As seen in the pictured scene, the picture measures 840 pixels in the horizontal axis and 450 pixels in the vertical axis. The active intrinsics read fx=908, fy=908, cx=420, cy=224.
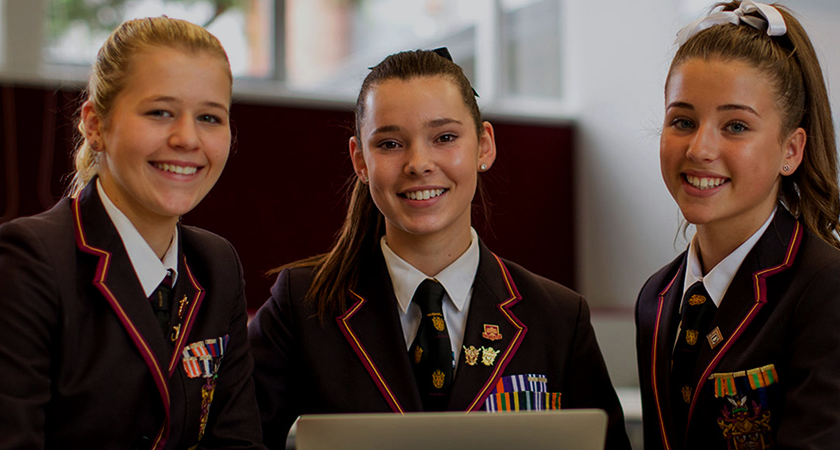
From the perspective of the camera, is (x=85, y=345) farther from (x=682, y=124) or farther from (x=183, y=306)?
(x=682, y=124)

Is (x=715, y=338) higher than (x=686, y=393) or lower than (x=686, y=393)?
higher

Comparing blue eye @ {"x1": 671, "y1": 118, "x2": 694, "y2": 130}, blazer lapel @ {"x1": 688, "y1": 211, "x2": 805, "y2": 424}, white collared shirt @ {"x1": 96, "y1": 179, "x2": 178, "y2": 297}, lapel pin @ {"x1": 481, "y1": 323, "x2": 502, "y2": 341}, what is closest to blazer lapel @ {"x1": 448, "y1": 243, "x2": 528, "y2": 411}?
lapel pin @ {"x1": 481, "y1": 323, "x2": 502, "y2": 341}

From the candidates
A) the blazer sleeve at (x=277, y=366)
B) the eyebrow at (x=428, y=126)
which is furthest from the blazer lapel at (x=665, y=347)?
the blazer sleeve at (x=277, y=366)

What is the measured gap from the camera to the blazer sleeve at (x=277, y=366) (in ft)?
6.22

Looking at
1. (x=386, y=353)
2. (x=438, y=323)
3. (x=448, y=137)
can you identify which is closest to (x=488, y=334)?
(x=438, y=323)

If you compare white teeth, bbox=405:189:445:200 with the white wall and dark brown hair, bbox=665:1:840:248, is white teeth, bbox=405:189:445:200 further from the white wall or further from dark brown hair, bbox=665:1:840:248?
the white wall

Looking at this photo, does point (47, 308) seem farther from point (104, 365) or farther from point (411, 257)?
point (411, 257)

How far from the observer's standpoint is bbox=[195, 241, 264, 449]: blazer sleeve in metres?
1.69

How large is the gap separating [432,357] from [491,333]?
0.14 meters

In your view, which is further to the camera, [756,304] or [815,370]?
[756,304]

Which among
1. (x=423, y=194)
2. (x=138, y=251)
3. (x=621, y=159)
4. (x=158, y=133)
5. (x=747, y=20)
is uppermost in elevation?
(x=747, y=20)

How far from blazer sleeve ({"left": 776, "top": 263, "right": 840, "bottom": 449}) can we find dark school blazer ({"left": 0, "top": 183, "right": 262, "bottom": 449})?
102 centimetres

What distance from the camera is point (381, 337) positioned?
6.23 feet

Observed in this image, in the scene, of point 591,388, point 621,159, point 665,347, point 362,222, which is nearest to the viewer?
point 665,347
